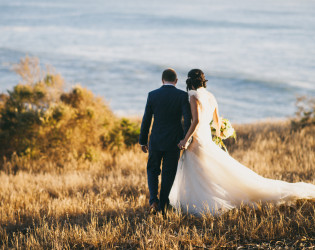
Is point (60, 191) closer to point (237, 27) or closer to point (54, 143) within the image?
point (54, 143)

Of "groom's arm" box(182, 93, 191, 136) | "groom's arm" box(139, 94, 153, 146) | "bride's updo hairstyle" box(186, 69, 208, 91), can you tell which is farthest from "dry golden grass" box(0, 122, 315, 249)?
"bride's updo hairstyle" box(186, 69, 208, 91)

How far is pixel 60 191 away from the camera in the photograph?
24.5ft

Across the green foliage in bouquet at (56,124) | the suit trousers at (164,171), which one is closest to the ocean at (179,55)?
the green foliage in bouquet at (56,124)

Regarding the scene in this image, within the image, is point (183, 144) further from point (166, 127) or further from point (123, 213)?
point (123, 213)

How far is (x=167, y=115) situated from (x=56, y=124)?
5.21 meters

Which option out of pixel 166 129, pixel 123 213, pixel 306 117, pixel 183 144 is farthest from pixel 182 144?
pixel 306 117

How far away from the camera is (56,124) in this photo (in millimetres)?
9766

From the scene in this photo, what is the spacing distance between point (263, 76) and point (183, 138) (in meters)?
32.1

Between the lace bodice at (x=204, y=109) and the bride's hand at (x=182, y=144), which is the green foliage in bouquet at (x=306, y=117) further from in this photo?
the bride's hand at (x=182, y=144)

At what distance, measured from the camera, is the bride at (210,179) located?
5.57 metres

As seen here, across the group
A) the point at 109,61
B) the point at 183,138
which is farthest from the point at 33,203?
the point at 109,61

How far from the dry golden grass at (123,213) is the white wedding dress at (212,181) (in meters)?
0.18

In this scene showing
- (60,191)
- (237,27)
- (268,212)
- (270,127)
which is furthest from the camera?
(237,27)

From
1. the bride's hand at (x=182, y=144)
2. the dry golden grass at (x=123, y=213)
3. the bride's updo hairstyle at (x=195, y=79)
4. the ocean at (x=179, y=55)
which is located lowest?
the dry golden grass at (x=123, y=213)
